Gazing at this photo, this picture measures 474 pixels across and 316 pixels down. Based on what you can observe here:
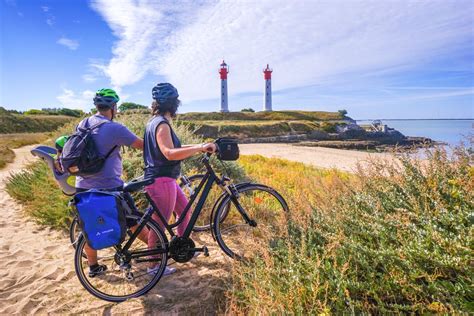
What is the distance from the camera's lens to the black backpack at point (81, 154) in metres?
3.00

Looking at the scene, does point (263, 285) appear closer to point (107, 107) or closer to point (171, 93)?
point (171, 93)

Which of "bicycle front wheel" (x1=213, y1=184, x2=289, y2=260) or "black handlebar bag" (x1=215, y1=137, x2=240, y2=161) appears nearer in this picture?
"black handlebar bag" (x1=215, y1=137, x2=240, y2=161)

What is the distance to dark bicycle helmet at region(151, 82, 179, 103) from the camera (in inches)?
129

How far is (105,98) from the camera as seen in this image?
10.8ft

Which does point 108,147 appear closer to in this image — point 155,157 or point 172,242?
point 155,157

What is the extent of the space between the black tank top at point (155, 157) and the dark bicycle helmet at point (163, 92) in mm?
198

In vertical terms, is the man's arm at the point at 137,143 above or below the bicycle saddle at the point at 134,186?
above

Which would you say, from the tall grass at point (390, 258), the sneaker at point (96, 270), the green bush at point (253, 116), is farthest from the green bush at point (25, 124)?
the tall grass at point (390, 258)

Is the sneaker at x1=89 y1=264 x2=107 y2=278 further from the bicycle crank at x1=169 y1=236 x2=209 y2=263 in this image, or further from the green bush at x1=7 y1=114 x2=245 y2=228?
the green bush at x1=7 y1=114 x2=245 y2=228

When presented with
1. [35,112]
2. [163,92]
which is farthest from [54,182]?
[35,112]

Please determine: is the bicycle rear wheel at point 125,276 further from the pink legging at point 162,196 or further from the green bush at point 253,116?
the green bush at point 253,116

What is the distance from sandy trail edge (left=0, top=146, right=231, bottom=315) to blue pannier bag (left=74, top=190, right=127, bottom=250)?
799mm

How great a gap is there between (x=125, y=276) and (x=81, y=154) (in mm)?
1481

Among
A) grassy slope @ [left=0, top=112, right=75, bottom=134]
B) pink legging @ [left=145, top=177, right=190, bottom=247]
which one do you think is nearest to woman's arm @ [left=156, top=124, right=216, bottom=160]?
pink legging @ [left=145, top=177, right=190, bottom=247]
